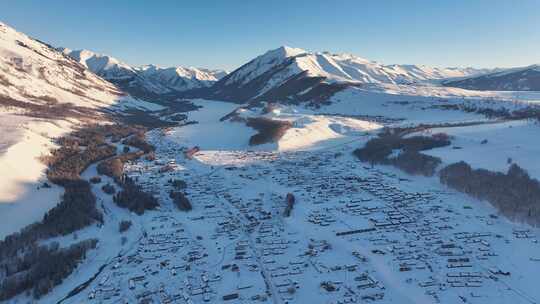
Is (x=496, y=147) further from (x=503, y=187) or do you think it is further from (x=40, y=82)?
(x=40, y=82)

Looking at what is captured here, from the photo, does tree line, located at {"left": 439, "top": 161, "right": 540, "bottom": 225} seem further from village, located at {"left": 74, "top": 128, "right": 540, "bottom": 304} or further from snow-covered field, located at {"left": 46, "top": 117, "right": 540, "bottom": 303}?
village, located at {"left": 74, "top": 128, "right": 540, "bottom": 304}

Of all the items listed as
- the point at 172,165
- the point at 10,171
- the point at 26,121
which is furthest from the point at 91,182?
the point at 26,121

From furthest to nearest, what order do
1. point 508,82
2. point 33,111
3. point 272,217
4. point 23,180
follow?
point 508,82 < point 33,111 < point 23,180 < point 272,217

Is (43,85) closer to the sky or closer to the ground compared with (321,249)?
closer to the sky

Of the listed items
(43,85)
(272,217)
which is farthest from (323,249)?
(43,85)

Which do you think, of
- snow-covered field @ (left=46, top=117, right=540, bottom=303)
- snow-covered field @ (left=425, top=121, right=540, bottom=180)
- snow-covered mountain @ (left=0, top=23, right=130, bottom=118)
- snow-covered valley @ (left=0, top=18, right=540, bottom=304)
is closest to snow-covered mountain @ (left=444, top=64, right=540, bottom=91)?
snow-covered field @ (left=425, top=121, right=540, bottom=180)

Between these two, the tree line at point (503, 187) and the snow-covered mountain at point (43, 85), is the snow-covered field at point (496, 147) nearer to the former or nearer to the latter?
the tree line at point (503, 187)

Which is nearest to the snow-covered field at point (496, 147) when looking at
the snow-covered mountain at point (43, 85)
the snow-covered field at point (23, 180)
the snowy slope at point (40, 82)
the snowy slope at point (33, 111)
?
the snow-covered field at point (23, 180)
